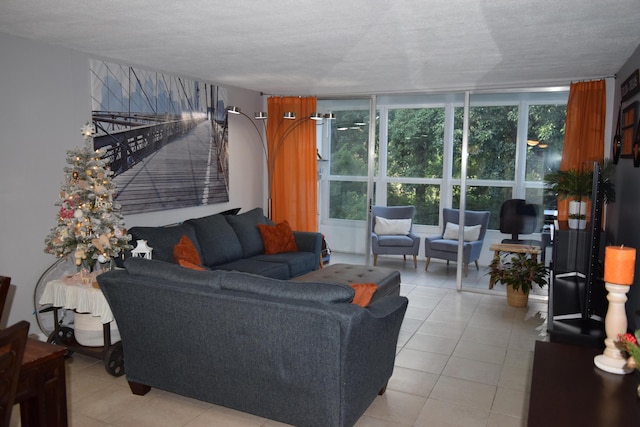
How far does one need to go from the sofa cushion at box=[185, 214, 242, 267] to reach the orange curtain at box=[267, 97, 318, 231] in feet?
5.05

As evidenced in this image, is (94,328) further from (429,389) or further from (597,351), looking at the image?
(597,351)

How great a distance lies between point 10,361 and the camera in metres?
1.65

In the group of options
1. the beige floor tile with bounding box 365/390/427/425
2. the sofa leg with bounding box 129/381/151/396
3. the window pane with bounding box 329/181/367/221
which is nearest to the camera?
the beige floor tile with bounding box 365/390/427/425

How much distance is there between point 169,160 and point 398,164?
11.4 ft

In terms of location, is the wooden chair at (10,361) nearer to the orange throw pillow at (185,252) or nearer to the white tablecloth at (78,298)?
the white tablecloth at (78,298)

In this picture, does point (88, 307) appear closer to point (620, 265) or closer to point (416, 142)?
point (620, 265)

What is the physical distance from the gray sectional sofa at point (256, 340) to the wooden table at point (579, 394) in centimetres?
89

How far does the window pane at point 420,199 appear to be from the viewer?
7.38 m

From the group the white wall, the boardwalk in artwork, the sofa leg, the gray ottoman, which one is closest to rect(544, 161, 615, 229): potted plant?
the gray ottoman

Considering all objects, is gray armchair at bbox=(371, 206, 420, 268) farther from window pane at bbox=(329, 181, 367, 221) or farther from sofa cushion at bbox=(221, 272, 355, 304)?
sofa cushion at bbox=(221, 272, 355, 304)

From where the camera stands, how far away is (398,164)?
24.5 feet

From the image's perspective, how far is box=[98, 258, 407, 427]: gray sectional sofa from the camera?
261 centimetres

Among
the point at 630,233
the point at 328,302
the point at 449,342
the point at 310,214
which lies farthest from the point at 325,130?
the point at 328,302

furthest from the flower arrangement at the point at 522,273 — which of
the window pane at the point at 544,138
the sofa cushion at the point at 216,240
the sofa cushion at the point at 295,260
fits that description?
the sofa cushion at the point at 216,240
